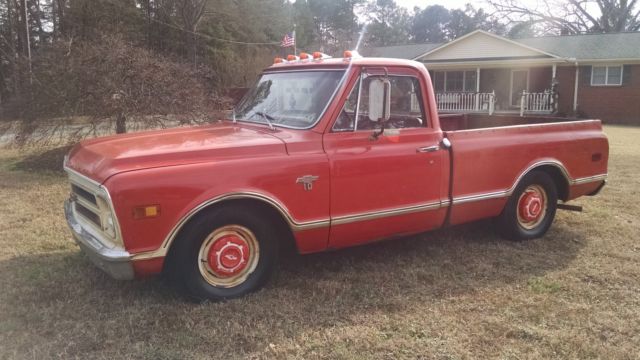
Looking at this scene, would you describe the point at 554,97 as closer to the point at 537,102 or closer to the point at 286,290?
the point at 537,102

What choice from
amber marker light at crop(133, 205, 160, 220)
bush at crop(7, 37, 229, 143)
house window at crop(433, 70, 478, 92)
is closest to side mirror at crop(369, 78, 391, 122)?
amber marker light at crop(133, 205, 160, 220)

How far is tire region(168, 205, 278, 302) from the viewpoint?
383 centimetres

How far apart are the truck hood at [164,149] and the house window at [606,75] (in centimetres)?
2524

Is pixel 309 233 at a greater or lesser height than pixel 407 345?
greater

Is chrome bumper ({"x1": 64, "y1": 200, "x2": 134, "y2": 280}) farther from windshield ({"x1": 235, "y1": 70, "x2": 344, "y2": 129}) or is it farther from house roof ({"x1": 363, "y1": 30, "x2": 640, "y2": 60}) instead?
house roof ({"x1": 363, "y1": 30, "x2": 640, "y2": 60})

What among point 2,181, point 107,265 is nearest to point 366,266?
point 107,265

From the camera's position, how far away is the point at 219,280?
13.3 ft

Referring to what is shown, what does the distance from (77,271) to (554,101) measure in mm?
24945

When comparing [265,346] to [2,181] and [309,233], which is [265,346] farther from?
[2,181]

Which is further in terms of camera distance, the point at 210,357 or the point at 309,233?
the point at 309,233

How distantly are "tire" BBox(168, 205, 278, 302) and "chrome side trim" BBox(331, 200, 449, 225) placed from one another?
0.55m

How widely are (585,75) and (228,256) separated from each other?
26.2 meters

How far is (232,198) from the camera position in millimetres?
3871

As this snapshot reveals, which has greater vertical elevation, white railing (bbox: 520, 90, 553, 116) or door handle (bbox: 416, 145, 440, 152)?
door handle (bbox: 416, 145, 440, 152)
